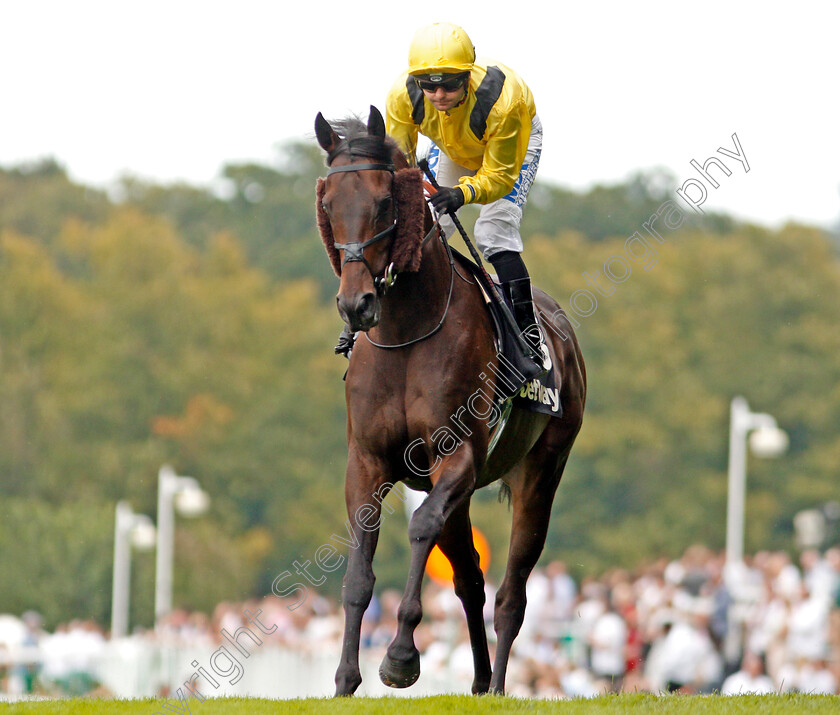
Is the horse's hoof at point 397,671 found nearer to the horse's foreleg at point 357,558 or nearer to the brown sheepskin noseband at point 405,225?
the horse's foreleg at point 357,558

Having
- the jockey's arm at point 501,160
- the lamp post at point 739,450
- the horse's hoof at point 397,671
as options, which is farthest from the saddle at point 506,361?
the lamp post at point 739,450

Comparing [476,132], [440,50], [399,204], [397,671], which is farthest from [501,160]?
[397,671]

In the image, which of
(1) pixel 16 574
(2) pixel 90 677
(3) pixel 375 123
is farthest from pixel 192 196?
(3) pixel 375 123

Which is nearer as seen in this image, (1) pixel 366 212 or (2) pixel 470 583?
(1) pixel 366 212

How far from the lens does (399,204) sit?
22.2 feet

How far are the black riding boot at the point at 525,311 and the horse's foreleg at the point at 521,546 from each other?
1.02 meters

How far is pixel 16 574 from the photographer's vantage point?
41.2 meters

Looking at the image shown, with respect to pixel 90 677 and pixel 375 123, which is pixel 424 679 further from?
pixel 375 123

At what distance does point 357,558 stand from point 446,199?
74.3 inches

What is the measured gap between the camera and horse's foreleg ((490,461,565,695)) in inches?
319

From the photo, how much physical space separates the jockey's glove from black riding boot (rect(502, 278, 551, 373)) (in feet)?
2.60

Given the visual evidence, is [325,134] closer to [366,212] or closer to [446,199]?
[366,212]

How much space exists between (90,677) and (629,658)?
622 cm

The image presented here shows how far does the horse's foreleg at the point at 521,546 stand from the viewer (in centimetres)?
809
